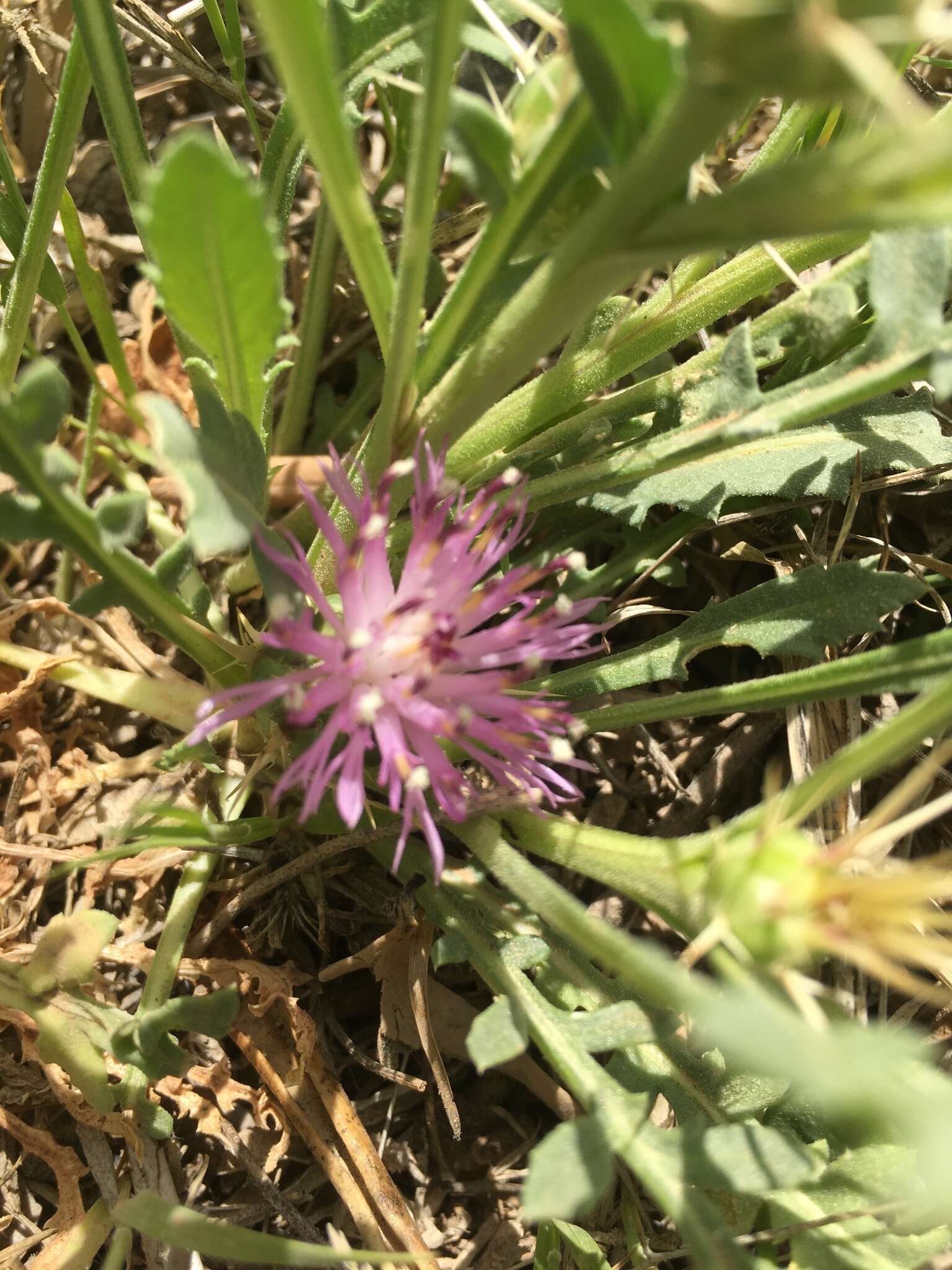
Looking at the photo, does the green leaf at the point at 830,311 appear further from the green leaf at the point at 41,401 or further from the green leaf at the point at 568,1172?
the green leaf at the point at 568,1172

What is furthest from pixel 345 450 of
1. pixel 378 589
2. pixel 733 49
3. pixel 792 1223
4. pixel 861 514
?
pixel 792 1223

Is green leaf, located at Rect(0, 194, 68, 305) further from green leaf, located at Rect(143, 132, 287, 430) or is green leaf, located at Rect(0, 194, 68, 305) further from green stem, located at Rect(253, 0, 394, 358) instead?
green stem, located at Rect(253, 0, 394, 358)

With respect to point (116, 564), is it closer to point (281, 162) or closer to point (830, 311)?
point (281, 162)

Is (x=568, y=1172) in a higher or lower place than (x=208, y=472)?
lower

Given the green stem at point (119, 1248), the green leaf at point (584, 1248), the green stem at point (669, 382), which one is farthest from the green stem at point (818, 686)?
the green stem at point (119, 1248)

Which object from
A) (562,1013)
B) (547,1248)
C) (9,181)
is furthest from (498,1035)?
(9,181)

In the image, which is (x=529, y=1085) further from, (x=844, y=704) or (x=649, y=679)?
(x=844, y=704)
